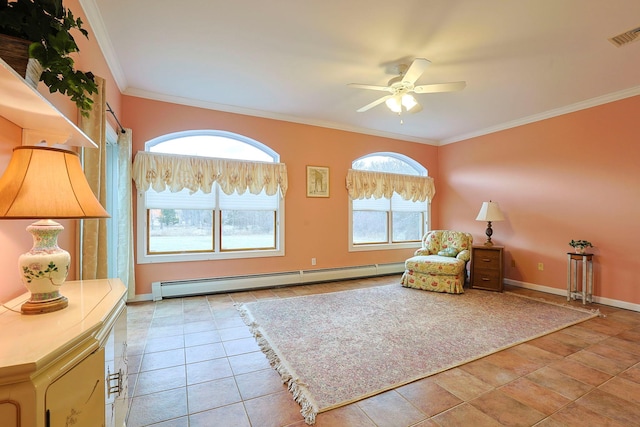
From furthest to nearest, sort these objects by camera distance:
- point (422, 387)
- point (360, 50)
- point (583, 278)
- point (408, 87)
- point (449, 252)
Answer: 1. point (449, 252)
2. point (583, 278)
3. point (408, 87)
4. point (360, 50)
5. point (422, 387)

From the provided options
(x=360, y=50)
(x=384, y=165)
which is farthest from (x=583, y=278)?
(x=360, y=50)

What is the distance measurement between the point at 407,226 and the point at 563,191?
261 centimetres

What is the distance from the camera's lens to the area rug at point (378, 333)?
6.93ft

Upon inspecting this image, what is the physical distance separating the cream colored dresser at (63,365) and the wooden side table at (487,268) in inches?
190

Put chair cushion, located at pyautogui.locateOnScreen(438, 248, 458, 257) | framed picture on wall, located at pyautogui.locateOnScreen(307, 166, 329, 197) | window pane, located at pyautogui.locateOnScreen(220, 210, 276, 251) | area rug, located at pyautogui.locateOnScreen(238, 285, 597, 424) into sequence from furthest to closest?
1. framed picture on wall, located at pyautogui.locateOnScreen(307, 166, 329, 197)
2. chair cushion, located at pyautogui.locateOnScreen(438, 248, 458, 257)
3. window pane, located at pyautogui.locateOnScreen(220, 210, 276, 251)
4. area rug, located at pyautogui.locateOnScreen(238, 285, 597, 424)

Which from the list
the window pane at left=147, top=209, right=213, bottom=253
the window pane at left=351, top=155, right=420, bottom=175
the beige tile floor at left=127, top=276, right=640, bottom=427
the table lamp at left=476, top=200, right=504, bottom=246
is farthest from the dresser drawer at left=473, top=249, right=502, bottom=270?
the window pane at left=147, top=209, right=213, bottom=253

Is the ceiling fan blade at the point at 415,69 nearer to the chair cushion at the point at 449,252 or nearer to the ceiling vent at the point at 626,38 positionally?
the ceiling vent at the point at 626,38

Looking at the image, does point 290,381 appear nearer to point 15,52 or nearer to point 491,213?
point 15,52

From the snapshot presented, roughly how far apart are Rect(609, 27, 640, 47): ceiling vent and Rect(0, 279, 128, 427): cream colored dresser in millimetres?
4183

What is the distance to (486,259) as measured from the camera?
4625mm

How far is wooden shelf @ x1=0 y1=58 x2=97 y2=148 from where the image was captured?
957 millimetres

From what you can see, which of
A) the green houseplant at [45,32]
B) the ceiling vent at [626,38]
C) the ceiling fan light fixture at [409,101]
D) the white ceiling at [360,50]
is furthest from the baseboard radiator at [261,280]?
the ceiling vent at [626,38]

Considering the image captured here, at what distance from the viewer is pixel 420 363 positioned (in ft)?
7.70

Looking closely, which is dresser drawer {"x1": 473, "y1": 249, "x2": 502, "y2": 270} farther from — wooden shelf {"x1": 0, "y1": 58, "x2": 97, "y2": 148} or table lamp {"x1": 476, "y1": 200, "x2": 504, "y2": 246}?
wooden shelf {"x1": 0, "y1": 58, "x2": 97, "y2": 148}
